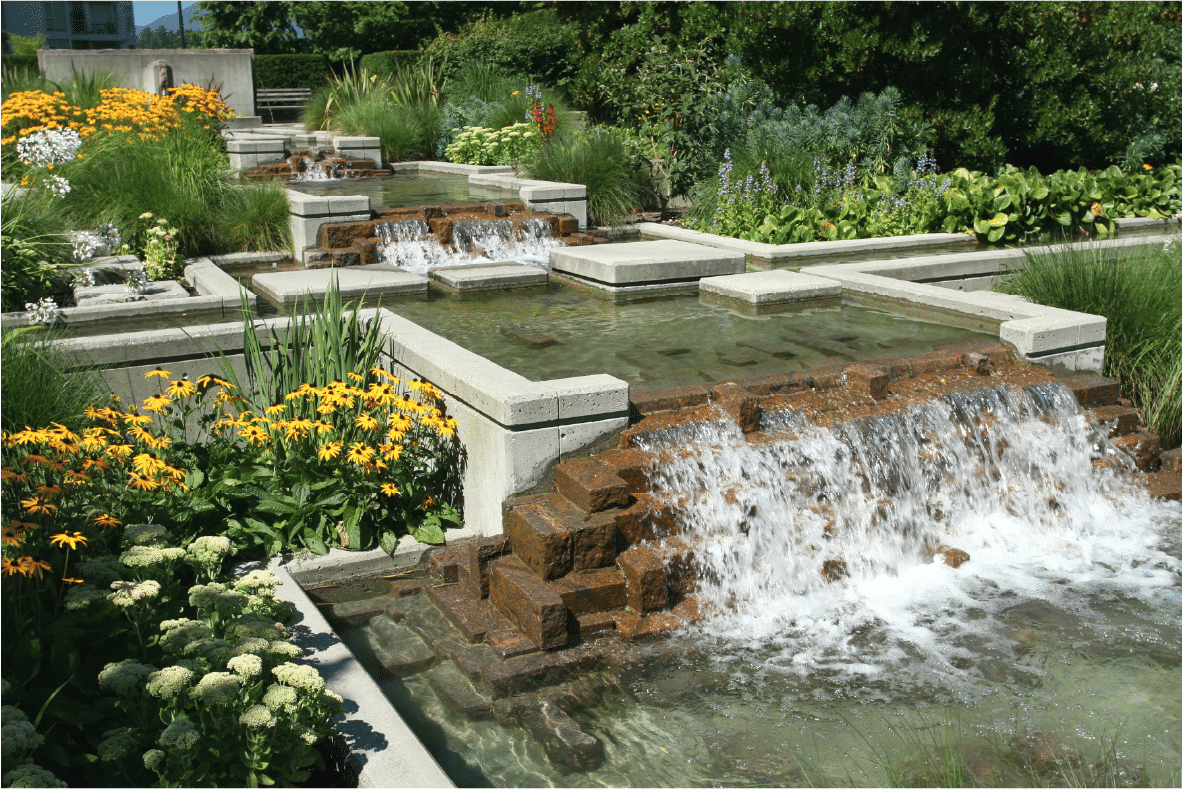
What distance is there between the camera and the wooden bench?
27.1m

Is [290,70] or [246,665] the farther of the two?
[290,70]

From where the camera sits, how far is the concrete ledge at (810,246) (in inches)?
380

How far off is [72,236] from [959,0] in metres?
9.68

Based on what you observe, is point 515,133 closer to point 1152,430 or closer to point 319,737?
point 1152,430

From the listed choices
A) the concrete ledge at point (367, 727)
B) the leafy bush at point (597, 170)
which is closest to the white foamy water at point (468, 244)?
the leafy bush at point (597, 170)

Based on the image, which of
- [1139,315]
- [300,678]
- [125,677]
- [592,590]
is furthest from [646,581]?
[1139,315]

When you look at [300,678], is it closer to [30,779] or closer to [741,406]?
[30,779]

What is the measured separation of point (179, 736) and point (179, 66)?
2255cm

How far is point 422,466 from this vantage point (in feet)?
18.0

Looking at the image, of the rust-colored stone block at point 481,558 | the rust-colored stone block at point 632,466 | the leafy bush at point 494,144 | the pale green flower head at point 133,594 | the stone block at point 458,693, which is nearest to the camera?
the pale green flower head at point 133,594

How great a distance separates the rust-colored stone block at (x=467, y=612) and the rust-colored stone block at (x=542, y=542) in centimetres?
27

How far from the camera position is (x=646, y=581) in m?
4.55

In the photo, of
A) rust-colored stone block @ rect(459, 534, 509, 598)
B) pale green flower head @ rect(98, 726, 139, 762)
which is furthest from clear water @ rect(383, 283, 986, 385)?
pale green flower head @ rect(98, 726, 139, 762)

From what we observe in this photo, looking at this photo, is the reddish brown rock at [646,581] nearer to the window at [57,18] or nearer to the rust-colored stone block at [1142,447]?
the rust-colored stone block at [1142,447]
